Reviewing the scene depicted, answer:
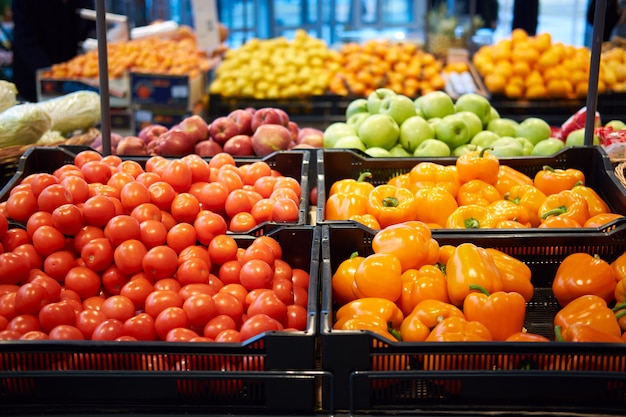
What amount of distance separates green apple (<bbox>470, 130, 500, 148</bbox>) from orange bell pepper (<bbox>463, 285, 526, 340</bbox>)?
1.66m

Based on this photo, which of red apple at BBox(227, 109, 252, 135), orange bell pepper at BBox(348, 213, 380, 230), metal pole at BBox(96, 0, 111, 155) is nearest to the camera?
orange bell pepper at BBox(348, 213, 380, 230)

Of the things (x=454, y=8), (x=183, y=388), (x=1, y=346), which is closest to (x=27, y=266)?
(x=1, y=346)

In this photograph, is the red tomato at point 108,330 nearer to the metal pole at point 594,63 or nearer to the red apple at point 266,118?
the red apple at point 266,118

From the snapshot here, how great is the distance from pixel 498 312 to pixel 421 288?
23 cm

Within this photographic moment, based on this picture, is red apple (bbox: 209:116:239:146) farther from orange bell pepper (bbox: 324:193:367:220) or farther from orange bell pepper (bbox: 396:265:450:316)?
orange bell pepper (bbox: 396:265:450:316)

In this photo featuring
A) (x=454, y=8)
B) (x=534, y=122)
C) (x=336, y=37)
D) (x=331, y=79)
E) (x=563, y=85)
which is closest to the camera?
(x=534, y=122)

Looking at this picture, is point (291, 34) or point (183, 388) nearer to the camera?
point (183, 388)

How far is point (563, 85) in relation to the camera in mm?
5320

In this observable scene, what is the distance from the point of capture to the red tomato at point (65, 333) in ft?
5.60

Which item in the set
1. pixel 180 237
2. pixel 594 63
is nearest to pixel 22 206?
pixel 180 237

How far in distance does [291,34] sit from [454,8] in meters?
2.77

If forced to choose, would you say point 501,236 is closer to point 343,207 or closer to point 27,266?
point 343,207

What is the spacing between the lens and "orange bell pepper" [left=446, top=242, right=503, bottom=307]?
6.36 ft

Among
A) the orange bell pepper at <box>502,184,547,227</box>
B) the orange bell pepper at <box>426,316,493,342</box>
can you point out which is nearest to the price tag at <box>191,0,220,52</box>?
the orange bell pepper at <box>502,184,547,227</box>
